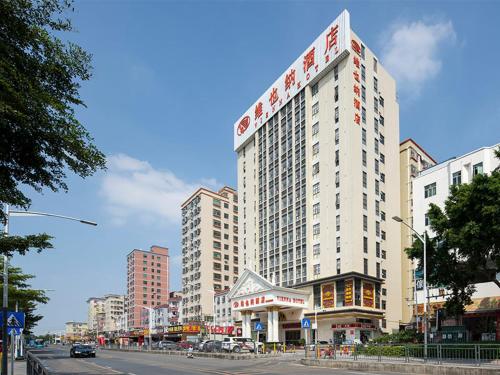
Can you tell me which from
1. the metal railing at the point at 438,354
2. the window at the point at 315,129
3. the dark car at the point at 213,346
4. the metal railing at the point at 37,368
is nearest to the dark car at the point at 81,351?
the dark car at the point at 213,346

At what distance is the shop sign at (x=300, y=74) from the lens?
60781 millimetres

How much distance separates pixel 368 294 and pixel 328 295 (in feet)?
15.6

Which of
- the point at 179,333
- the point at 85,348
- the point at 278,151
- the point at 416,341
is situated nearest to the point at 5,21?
the point at 416,341

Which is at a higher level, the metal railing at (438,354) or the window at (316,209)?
the window at (316,209)

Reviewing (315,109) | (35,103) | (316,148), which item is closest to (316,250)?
(316,148)

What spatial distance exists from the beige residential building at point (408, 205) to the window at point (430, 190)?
10.9m

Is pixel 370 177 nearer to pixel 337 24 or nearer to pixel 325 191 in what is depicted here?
pixel 325 191

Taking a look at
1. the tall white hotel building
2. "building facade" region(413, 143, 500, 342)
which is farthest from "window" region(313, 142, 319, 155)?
"building facade" region(413, 143, 500, 342)

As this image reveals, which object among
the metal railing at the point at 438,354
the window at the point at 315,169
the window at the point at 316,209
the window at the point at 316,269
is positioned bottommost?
the metal railing at the point at 438,354

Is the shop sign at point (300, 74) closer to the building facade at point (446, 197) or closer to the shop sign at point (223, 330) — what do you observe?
the building facade at point (446, 197)

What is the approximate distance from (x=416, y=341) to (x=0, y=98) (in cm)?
3578

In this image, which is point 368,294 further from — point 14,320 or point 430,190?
point 14,320

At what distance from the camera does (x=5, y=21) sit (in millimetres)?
7996

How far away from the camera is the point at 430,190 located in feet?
177
